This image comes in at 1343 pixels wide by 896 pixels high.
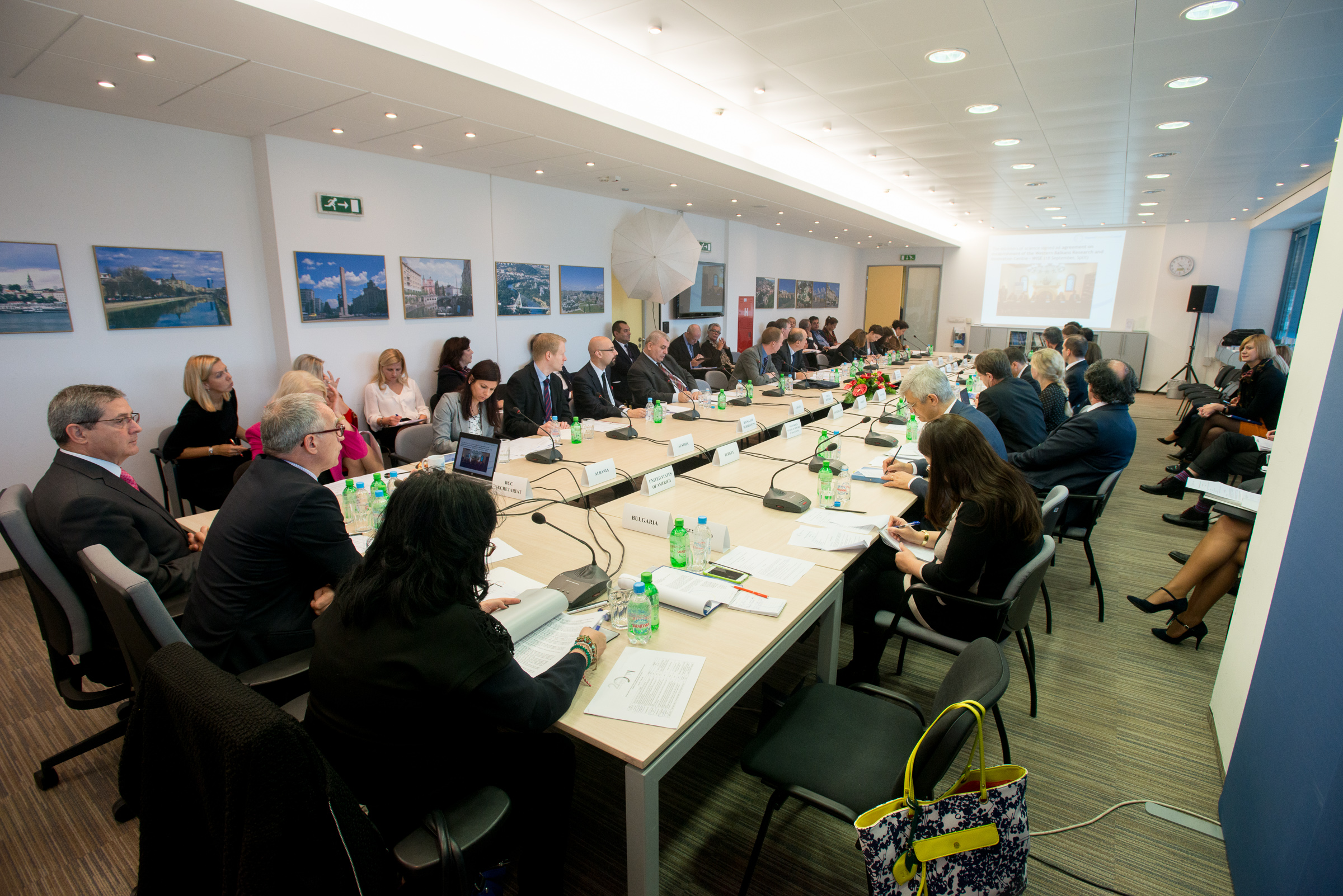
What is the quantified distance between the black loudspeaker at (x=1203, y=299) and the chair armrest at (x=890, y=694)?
13.0 metres

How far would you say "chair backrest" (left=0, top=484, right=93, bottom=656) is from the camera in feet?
6.29

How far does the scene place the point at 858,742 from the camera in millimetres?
1720

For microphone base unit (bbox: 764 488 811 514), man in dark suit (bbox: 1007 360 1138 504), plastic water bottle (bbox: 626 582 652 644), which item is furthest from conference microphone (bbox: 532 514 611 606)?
man in dark suit (bbox: 1007 360 1138 504)

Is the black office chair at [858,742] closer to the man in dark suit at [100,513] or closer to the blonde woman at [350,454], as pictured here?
the man in dark suit at [100,513]

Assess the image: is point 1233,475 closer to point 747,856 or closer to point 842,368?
point 842,368

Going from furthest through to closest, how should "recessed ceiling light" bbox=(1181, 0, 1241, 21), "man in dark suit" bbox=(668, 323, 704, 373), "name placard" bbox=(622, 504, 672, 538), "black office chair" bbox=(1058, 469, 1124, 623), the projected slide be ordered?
the projected slide, "man in dark suit" bbox=(668, 323, 704, 373), "black office chair" bbox=(1058, 469, 1124, 623), "recessed ceiling light" bbox=(1181, 0, 1241, 21), "name placard" bbox=(622, 504, 672, 538)

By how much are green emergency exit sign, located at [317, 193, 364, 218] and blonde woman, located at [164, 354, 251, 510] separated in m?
1.57

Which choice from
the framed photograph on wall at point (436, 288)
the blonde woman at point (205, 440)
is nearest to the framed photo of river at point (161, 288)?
the blonde woman at point (205, 440)

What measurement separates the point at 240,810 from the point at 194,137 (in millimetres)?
5246

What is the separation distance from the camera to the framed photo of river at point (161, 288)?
13.5 feet

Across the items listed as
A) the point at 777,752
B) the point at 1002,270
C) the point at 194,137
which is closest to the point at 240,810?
the point at 777,752

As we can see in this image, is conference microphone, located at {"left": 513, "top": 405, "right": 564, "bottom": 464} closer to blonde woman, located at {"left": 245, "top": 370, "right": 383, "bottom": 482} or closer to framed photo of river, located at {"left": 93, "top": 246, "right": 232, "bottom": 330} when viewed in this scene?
blonde woman, located at {"left": 245, "top": 370, "right": 383, "bottom": 482}

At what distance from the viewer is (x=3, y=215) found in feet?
12.1

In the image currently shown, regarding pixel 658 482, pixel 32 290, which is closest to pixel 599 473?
pixel 658 482
